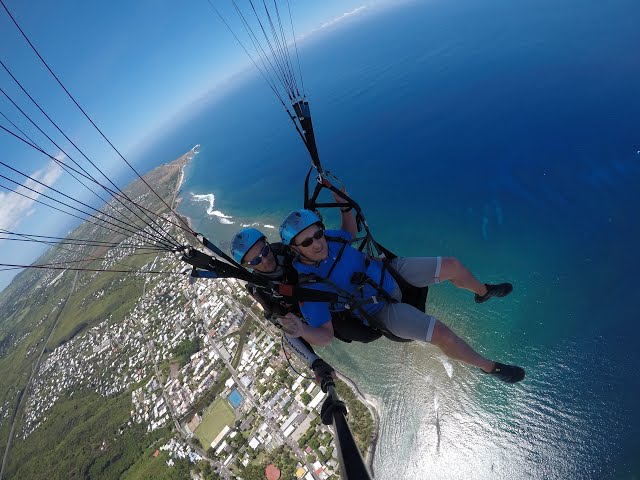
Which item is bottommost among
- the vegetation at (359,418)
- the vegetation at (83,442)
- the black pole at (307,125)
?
the vegetation at (359,418)

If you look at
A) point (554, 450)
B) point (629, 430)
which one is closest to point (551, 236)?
point (629, 430)

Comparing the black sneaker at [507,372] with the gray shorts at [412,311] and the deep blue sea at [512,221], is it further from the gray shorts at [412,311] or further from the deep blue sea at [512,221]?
the deep blue sea at [512,221]

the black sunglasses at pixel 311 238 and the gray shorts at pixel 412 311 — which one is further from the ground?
the black sunglasses at pixel 311 238

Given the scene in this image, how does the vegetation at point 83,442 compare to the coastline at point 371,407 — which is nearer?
the coastline at point 371,407

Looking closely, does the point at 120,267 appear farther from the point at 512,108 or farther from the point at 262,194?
the point at 512,108

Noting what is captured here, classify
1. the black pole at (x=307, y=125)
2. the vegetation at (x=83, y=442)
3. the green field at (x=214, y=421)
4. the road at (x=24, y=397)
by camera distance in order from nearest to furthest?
the black pole at (x=307, y=125) < the green field at (x=214, y=421) < the vegetation at (x=83, y=442) < the road at (x=24, y=397)

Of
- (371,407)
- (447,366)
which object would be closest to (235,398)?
(371,407)

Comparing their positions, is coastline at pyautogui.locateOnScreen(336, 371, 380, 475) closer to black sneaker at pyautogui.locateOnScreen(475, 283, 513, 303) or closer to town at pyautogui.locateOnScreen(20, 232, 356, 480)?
town at pyautogui.locateOnScreen(20, 232, 356, 480)

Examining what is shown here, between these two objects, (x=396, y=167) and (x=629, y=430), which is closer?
(x=629, y=430)

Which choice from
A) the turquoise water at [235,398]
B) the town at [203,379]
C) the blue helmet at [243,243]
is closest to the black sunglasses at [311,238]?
the blue helmet at [243,243]
